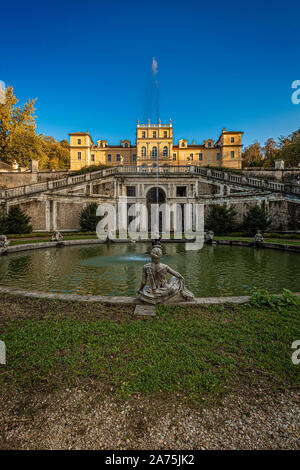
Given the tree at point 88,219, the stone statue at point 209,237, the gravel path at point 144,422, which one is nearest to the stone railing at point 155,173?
the tree at point 88,219

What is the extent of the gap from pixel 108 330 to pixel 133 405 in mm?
1854

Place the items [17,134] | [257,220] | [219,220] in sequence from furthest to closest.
Answer: 1. [17,134]
2. [219,220]
3. [257,220]

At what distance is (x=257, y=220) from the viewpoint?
80.9 ft

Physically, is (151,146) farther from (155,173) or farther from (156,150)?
(155,173)

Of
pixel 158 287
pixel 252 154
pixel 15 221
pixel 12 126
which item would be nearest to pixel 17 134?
pixel 12 126

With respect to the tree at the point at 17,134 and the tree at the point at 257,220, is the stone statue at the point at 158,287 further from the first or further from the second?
the tree at the point at 17,134

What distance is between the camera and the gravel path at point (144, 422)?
2354 millimetres

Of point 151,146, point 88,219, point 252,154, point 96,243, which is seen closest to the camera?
point 96,243

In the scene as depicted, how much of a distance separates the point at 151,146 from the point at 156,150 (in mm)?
1637

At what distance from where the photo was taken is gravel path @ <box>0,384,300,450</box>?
2.35 meters

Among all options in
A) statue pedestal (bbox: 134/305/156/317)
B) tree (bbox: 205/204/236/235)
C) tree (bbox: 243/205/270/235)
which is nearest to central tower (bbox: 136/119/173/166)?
tree (bbox: 205/204/236/235)

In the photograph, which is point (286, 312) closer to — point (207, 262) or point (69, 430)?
point (69, 430)

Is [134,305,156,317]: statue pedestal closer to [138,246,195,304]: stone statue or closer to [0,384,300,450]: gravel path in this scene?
[138,246,195,304]: stone statue

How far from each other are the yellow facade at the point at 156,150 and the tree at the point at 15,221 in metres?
35.3
